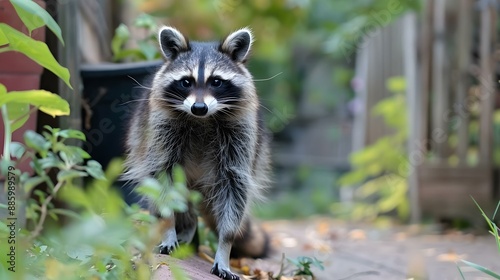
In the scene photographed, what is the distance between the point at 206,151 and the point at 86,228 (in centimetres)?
164

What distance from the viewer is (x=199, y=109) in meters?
3.15

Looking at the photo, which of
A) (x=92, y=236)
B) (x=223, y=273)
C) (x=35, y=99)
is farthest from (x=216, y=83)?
(x=92, y=236)

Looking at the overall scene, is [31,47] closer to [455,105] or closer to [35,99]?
[35,99]

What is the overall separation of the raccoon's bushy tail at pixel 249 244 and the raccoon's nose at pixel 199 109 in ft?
3.09

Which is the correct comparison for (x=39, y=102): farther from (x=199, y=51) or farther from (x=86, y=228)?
(x=199, y=51)

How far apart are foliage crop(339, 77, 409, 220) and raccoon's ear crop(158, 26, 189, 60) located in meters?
4.11

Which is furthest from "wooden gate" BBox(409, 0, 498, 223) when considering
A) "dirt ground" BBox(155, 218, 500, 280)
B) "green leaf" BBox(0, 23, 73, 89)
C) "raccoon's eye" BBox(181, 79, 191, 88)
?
"green leaf" BBox(0, 23, 73, 89)

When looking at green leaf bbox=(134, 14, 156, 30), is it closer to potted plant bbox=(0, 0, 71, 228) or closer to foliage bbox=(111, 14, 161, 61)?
foliage bbox=(111, 14, 161, 61)

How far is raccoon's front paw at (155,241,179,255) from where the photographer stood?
3.21m

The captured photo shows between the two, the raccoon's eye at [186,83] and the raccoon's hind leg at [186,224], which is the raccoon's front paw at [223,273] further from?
the raccoon's eye at [186,83]

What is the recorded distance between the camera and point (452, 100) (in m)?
6.42

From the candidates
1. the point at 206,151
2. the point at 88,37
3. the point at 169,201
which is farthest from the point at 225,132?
the point at 88,37

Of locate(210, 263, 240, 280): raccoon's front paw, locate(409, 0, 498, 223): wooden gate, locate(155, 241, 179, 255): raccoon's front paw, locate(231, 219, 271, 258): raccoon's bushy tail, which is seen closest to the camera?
locate(210, 263, 240, 280): raccoon's front paw

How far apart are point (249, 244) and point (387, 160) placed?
379 centimetres
